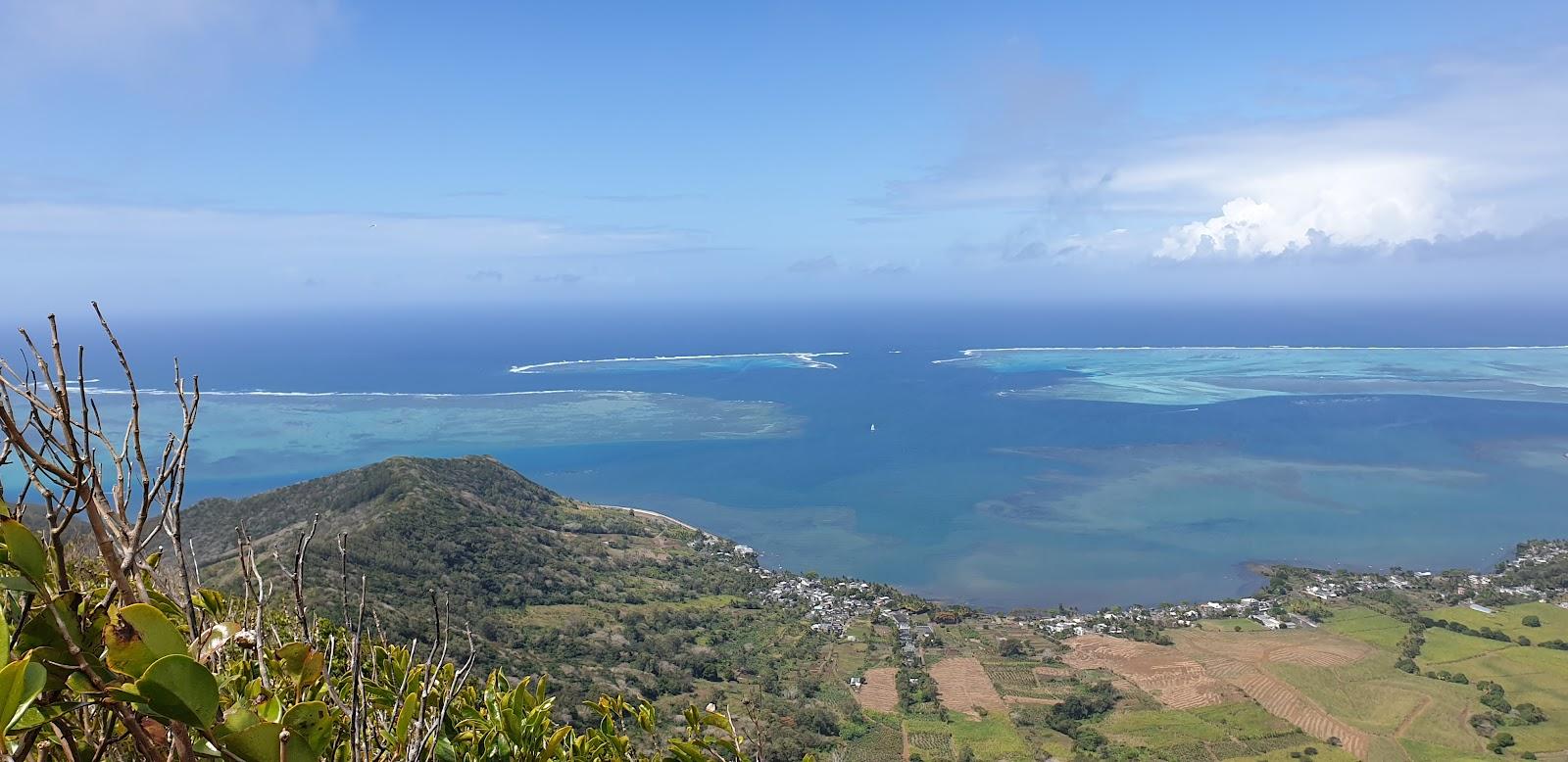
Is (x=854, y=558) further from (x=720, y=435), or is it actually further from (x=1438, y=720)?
(x=720, y=435)

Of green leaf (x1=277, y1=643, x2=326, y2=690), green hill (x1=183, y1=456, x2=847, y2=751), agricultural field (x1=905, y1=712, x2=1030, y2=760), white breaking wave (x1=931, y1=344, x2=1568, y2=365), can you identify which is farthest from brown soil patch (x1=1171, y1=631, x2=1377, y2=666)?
white breaking wave (x1=931, y1=344, x2=1568, y2=365)

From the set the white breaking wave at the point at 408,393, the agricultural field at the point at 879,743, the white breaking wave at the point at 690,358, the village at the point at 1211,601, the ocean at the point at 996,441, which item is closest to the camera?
the agricultural field at the point at 879,743

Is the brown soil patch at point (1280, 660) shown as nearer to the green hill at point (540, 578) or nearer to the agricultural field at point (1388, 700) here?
the agricultural field at point (1388, 700)

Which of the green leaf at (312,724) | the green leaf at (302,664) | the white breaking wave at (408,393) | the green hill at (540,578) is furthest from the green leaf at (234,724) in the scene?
the white breaking wave at (408,393)

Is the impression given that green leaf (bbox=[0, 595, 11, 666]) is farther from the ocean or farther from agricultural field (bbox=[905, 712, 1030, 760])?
the ocean

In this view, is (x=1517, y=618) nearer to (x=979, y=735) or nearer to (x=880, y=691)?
(x=979, y=735)

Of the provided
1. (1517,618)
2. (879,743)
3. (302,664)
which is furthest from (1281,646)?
(302,664)
